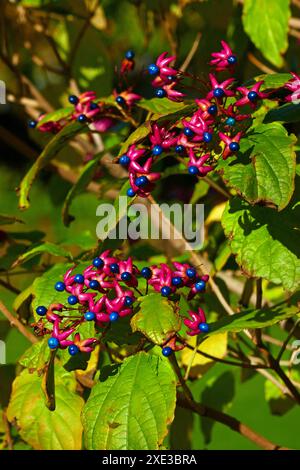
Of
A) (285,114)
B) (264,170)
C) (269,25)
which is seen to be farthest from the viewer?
(269,25)

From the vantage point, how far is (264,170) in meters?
1.07

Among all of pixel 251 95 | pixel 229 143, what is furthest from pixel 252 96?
pixel 229 143

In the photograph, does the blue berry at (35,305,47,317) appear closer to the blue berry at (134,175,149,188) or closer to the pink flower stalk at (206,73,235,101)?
the blue berry at (134,175,149,188)

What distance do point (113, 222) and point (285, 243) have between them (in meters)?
0.29

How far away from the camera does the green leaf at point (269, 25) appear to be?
1.80 m

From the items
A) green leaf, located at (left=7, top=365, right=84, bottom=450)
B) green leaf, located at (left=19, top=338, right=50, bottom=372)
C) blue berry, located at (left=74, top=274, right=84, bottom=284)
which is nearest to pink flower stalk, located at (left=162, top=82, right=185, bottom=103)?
blue berry, located at (left=74, top=274, right=84, bottom=284)

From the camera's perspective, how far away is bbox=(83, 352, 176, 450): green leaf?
1.11 m

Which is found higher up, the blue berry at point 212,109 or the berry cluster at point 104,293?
the blue berry at point 212,109

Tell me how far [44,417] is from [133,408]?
0.30 metres

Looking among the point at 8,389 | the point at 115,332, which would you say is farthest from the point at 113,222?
the point at 8,389

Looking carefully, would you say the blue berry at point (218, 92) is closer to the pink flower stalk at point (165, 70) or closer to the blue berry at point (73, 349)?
the pink flower stalk at point (165, 70)

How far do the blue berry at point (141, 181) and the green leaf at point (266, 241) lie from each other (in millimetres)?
159

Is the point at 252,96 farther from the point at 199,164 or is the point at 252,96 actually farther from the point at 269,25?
the point at 269,25

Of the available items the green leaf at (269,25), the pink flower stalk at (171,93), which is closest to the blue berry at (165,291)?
the pink flower stalk at (171,93)
